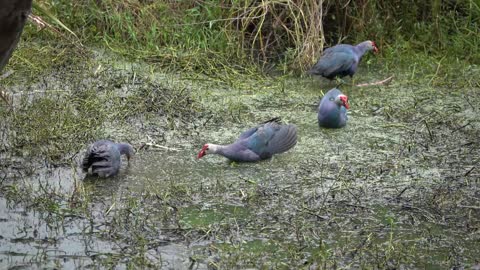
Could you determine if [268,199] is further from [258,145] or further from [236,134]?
[236,134]

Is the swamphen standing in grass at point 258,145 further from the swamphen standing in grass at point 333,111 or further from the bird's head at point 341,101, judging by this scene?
the bird's head at point 341,101

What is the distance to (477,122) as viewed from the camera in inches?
265

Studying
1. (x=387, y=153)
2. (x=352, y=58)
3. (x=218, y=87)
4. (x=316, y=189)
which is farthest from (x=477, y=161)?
(x=218, y=87)

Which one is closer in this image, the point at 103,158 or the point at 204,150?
the point at 103,158

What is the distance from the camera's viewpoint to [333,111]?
6.39m

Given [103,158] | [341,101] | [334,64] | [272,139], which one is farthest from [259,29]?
[103,158]

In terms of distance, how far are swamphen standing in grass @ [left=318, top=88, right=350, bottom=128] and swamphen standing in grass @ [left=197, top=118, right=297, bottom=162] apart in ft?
1.65

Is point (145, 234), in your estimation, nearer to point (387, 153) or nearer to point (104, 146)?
point (104, 146)

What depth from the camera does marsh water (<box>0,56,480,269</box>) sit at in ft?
14.9

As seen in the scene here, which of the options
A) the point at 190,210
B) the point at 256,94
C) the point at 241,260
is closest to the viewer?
the point at 241,260

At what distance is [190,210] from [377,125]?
2.00m

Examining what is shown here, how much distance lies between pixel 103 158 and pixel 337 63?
2508 mm

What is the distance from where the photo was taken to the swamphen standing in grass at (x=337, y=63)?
736 cm

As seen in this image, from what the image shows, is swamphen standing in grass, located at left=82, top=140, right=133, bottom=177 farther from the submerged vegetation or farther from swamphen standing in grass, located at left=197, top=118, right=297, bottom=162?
swamphen standing in grass, located at left=197, top=118, right=297, bottom=162
